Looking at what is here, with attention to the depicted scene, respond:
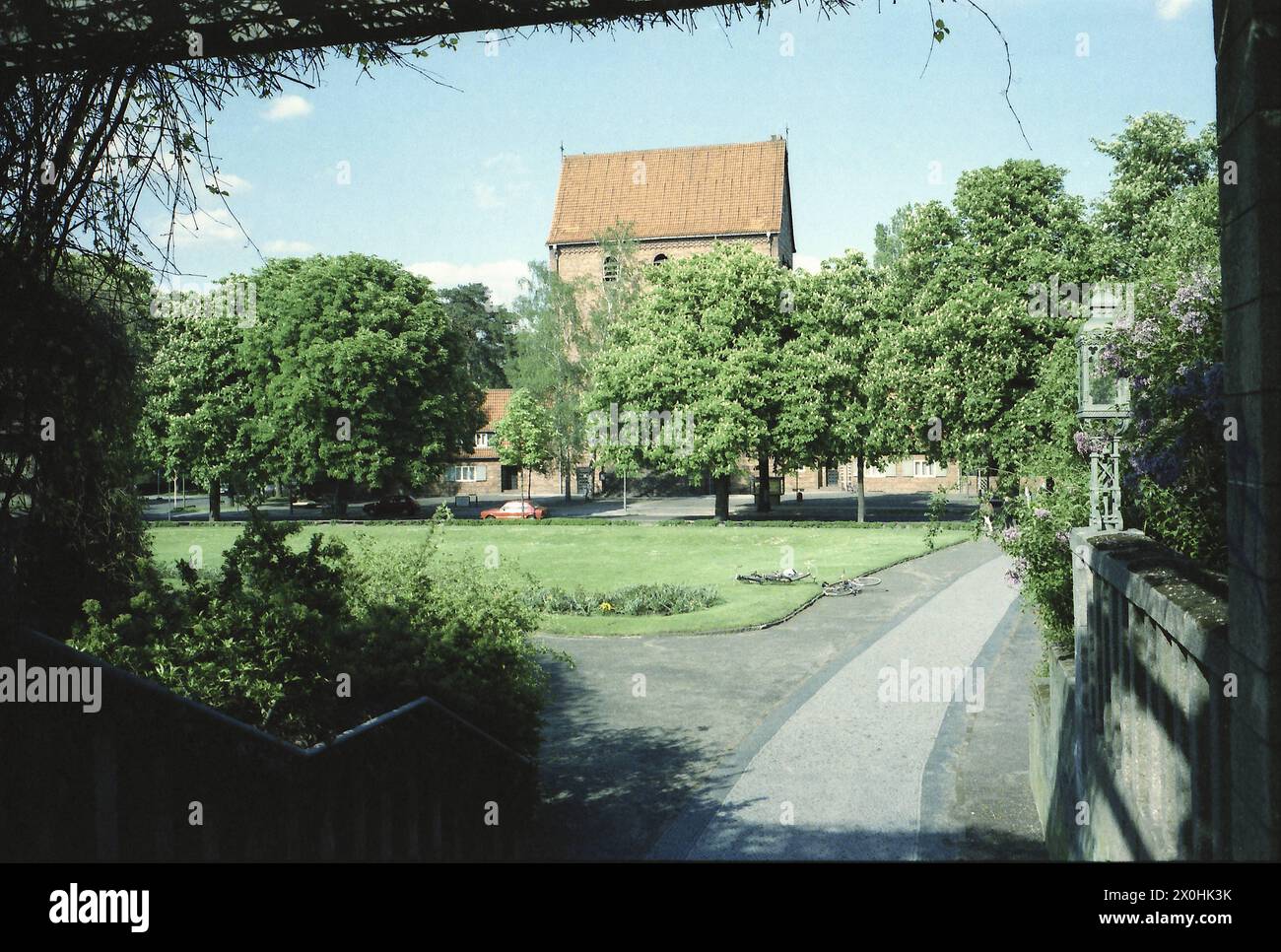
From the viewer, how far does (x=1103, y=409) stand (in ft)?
32.3

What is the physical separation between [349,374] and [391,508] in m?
8.17

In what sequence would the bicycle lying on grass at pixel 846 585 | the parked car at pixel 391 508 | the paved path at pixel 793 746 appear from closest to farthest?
the paved path at pixel 793 746
the bicycle lying on grass at pixel 846 585
the parked car at pixel 391 508

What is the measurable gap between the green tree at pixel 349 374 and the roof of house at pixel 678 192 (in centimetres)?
2194

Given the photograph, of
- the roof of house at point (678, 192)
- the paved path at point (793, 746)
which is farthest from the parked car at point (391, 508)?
the paved path at point (793, 746)

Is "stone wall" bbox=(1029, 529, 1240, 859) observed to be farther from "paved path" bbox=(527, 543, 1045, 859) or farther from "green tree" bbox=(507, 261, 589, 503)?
"green tree" bbox=(507, 261, 589, 503)

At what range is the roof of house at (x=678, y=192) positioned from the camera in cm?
6981

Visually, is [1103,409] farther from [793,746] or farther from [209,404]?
[209,404]

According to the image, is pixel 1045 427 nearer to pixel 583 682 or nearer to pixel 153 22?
pixel 583 682

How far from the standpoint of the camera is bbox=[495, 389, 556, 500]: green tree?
60062mm

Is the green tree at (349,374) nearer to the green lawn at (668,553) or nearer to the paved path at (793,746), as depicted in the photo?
the green lawn at (668,553)

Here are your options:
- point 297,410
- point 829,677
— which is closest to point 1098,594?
point 829,677

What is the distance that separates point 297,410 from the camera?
4766 cm

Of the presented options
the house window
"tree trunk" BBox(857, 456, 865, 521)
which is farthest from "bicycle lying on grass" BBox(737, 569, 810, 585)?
the house window
